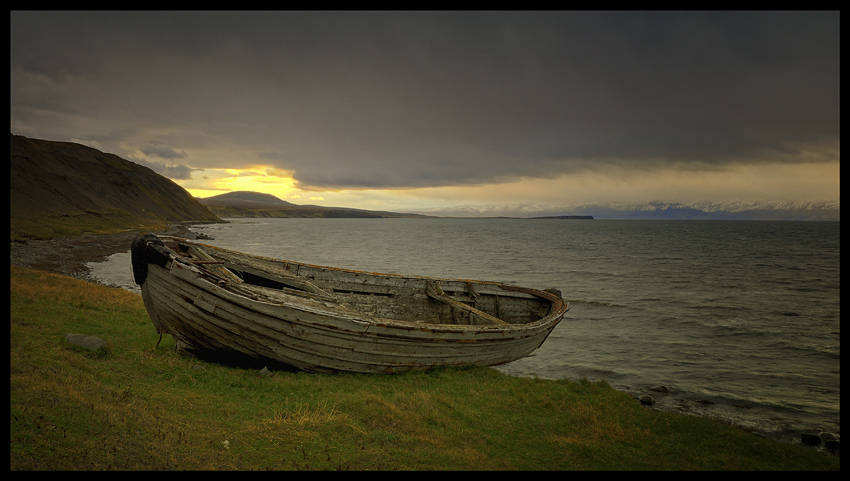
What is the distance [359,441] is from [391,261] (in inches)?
1906

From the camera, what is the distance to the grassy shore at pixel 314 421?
6.01 m

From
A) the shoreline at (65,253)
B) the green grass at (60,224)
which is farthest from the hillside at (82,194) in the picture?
the shoreline at (65,253)

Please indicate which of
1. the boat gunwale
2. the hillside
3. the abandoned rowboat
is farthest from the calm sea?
the hillside

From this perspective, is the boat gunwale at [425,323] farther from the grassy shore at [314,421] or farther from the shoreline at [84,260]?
the shoreline at [84,260]

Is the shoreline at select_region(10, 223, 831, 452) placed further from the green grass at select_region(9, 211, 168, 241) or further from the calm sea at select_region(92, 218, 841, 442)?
the green grass at select_region(9, 211, 168, 241)

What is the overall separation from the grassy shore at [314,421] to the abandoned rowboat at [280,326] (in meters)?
0.44

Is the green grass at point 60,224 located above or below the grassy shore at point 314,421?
above

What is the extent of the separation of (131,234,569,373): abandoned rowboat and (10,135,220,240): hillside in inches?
1833

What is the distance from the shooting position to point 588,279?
3931 cm

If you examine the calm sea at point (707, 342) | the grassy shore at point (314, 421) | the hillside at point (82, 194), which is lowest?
the calm sea at point (707, 342)

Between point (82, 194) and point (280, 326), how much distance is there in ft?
378

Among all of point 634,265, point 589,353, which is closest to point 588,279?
point 634,265

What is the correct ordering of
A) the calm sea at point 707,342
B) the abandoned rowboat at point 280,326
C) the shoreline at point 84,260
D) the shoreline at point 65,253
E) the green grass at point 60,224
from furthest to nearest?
1. the green grass at point 60,224
2. the shoreline at point 65,253
3. the calm sea at point 707,342
4. the shoreline at point 84,260
5. the abandoned rowboat at point 280,326

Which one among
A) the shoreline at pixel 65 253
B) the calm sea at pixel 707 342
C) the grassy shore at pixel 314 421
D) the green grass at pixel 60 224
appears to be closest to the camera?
the grassy shore at pixel 314 421
